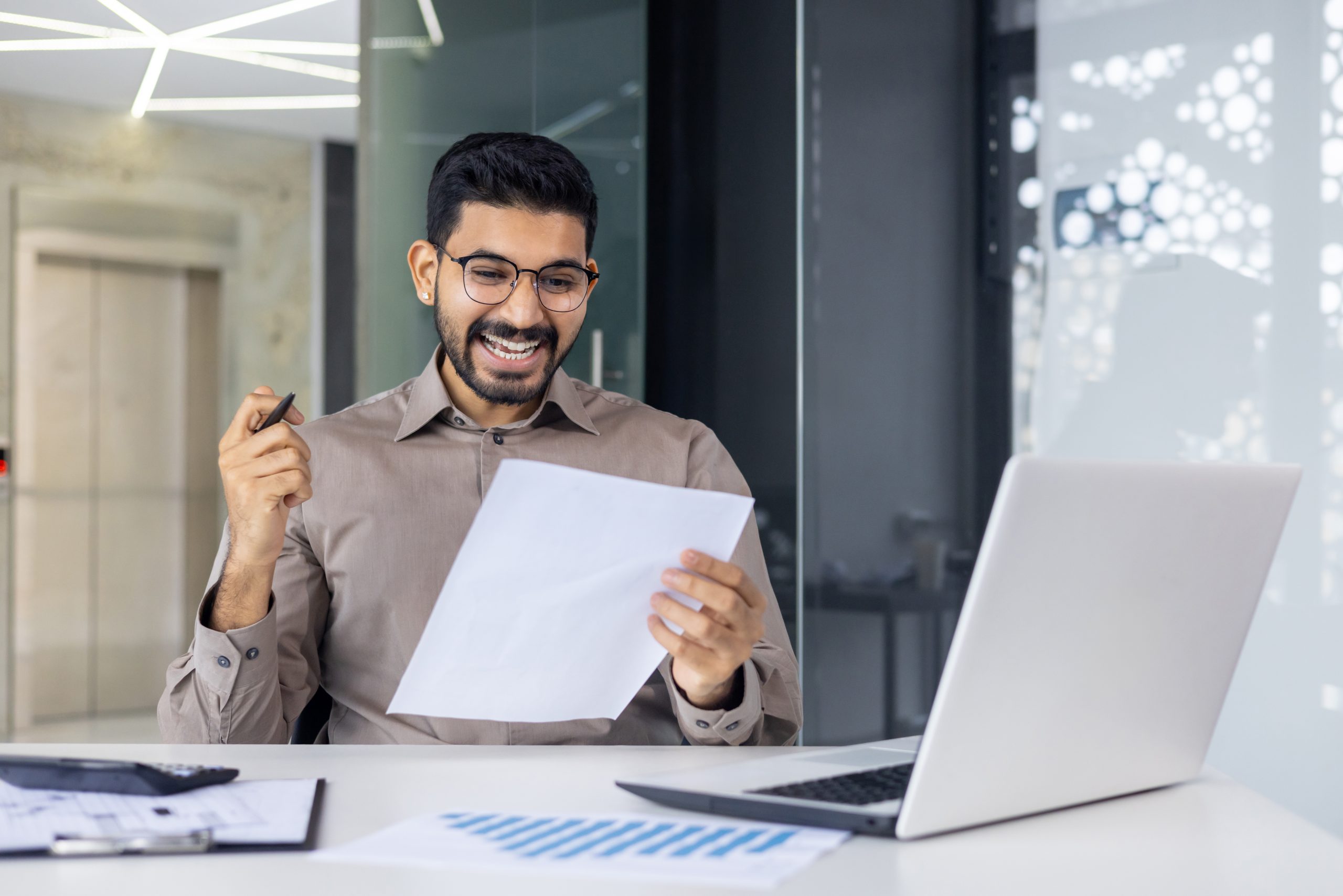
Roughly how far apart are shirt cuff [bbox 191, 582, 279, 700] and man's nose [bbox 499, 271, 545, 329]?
1.47 feet

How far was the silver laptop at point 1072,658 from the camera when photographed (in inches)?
28.3

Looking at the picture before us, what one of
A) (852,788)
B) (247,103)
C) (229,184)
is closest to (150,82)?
(247,103)

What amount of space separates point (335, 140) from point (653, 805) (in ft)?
18.1

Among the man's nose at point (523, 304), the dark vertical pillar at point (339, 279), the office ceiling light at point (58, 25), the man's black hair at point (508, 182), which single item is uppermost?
the office ceiling light at point (58, 25)

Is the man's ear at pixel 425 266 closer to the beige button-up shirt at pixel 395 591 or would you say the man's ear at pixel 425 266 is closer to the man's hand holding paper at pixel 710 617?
the beige button-up shirt at pixel 395 591

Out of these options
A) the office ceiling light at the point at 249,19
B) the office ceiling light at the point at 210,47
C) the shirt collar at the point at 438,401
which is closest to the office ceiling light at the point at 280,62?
the office ceiling light at the point at 210,47

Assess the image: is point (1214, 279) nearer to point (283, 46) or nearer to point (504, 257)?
point (504, 257)

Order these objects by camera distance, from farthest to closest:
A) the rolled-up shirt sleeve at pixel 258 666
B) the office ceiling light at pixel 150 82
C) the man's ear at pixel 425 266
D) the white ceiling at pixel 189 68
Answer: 1. the office ceiling light at pixel 150 82
2. the white ceiling at pixel 189 68
3. the man's ear at pixel 425 266
4. the rolled-up shirt sleeve at pixel 258 666

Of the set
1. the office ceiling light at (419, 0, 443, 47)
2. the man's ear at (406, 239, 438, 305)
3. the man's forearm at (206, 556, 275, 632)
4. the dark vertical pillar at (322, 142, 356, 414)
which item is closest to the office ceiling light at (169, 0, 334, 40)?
the office ceiling light at (419, 0, 443, 47)

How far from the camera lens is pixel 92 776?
0.87 meters

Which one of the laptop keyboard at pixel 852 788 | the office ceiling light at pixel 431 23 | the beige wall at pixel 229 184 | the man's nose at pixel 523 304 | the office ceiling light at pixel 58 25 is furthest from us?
the beige wall at pixel 229 184

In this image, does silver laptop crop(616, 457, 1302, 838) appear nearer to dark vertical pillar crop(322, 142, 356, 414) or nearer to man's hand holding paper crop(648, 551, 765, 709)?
man's hand holding paper crop(648, 551, 765, 709)

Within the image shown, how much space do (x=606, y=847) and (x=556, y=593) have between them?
25 cm

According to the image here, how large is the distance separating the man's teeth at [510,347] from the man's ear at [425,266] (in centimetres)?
14
